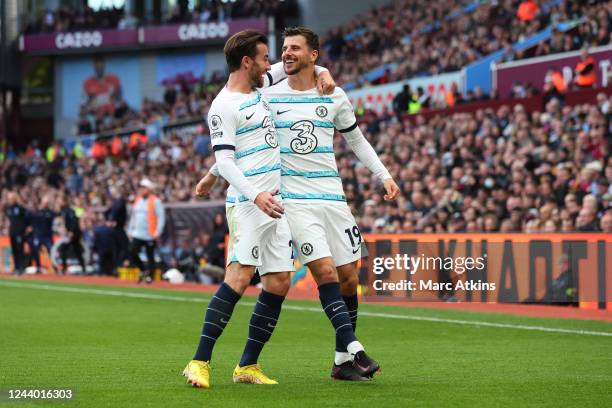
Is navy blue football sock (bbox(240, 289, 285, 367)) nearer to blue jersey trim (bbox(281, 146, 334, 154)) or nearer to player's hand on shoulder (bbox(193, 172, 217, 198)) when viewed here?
player's hand on shoulder (bbox(193, 172, 217, 198))

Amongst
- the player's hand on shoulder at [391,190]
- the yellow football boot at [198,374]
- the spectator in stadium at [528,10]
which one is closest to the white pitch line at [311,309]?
the player's hand on shoulder at [391,190]

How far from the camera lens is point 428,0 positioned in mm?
38344

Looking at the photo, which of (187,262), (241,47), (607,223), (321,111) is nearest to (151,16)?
(187,262)

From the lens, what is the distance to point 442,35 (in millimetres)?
33344

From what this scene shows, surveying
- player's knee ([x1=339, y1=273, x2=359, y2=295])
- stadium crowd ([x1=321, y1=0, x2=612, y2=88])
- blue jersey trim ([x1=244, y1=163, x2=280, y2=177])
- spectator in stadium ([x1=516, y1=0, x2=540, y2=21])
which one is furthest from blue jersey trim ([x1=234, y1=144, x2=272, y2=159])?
spectator in stadium ([x1=516, y1=0, x2=540, y2=21])

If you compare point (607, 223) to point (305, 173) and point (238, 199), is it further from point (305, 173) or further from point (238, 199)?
point (238, 199)

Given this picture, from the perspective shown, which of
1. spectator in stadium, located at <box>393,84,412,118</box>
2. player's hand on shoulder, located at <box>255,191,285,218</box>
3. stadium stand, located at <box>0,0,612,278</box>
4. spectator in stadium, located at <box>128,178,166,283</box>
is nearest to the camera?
player's hand on shoulder, located at <box>255,191,285,218</box>

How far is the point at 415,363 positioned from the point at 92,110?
4558cm

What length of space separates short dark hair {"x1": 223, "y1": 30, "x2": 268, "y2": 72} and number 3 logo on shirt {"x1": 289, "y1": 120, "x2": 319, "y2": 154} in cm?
58

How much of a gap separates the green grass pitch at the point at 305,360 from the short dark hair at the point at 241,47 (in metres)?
2.01

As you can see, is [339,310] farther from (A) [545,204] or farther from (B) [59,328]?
(A) [545,204]

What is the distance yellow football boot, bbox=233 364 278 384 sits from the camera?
25.3ft

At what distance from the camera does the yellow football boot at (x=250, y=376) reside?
303 inches

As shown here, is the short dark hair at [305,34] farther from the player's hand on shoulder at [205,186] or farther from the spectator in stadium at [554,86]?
the spectator in stadium at [554,86]
